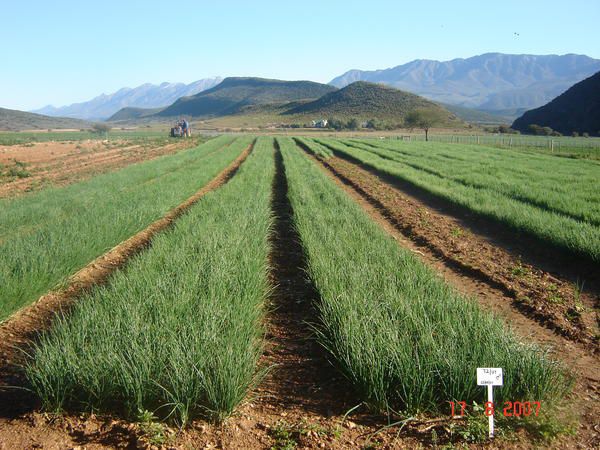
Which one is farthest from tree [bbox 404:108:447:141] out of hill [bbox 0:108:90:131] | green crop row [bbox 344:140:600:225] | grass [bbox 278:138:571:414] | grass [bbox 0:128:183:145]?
hill [bbox 0:108:90:131]

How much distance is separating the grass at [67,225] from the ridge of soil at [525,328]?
5382 mm

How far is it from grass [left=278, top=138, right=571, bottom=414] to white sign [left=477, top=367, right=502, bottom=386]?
1.58 feet

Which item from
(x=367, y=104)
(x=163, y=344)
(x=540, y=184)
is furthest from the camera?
(x=367, y=104)

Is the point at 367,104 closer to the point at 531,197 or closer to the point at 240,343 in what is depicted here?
the point at 531,197

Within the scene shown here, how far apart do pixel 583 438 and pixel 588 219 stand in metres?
7.83

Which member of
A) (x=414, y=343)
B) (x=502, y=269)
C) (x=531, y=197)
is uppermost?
(x=531, y=197)

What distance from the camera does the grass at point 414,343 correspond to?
11.8 feet

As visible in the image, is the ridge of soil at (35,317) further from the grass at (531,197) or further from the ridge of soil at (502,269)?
the grass at (531,197)

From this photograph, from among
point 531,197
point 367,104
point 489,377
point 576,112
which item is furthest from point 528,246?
point 367,104

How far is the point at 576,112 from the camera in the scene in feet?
271

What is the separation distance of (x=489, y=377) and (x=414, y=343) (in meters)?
1.11

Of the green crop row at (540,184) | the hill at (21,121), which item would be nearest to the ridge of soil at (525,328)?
the green crop row at (540,184)

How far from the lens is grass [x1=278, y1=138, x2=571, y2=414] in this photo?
11.8 ft
